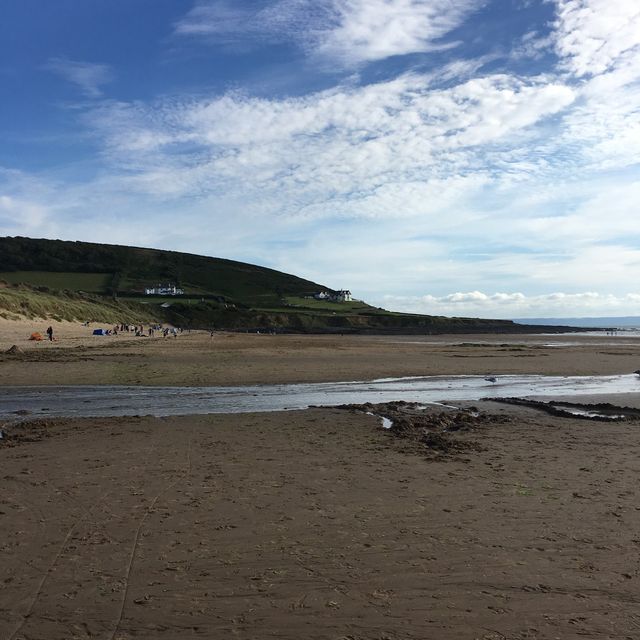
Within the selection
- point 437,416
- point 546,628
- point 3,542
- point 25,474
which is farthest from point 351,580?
point 437,416

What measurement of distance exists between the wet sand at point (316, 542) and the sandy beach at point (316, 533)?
2 centimetres

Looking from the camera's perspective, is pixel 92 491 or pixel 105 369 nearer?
pixel 92 491

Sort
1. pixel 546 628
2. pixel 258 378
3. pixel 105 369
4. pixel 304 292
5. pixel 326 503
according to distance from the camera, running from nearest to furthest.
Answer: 1. pixel 546 628
2. pixel 326 503
3. pixel 258 378
4. pixel 105 369
5. pixel 304 292

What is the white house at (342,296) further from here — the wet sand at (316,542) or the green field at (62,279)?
the wet sand at (316,542)

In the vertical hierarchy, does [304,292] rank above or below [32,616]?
above

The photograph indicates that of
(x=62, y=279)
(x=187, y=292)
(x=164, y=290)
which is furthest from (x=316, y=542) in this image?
(x=187, y=292)

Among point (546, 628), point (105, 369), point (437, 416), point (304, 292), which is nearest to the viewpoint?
point (546, 628)

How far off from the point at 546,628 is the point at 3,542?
5594mm

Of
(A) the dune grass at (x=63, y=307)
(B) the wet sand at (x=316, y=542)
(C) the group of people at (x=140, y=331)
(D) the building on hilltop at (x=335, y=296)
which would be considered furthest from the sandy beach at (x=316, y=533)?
(D) the building on hilltop at (x=335, y=296)

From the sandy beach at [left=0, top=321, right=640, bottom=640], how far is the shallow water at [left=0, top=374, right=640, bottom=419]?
3.32 meters

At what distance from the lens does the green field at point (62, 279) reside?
109625 mm

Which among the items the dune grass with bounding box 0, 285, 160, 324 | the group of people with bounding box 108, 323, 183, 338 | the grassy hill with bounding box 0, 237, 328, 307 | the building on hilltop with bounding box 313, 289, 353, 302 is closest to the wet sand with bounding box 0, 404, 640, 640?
the dune grass with bounding box 0, 285, 160, 324

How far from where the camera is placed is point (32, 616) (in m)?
4.74

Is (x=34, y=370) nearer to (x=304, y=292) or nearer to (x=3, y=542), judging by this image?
(x=3, y=542)
